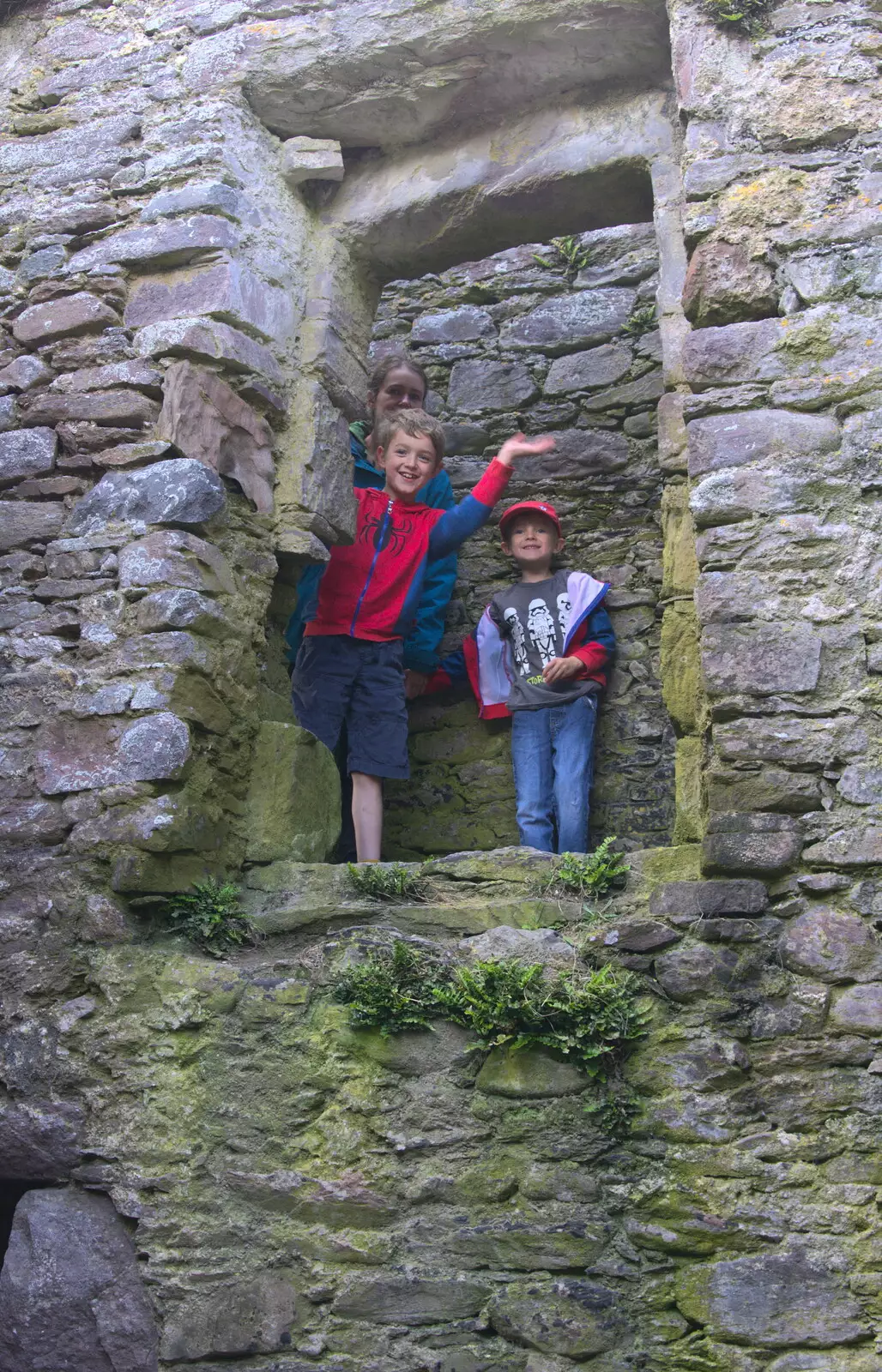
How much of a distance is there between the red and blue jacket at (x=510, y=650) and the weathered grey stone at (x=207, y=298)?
136 centimetres

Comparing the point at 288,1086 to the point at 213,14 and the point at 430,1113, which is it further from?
the point at 213,14

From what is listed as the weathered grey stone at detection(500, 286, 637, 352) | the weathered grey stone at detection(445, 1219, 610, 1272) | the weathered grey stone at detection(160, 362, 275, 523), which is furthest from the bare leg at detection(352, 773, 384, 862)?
the weathered grey stone at detection(500, 286, 637, 352)

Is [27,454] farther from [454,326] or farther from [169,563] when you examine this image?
[454,326]

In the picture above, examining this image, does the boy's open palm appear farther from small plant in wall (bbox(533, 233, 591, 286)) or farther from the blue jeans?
small plant in wall (bbox(533, 233, 591, 286))

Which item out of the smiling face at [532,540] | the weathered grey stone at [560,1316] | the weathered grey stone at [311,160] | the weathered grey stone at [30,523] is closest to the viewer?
the weathered grey stone at [560,1316]

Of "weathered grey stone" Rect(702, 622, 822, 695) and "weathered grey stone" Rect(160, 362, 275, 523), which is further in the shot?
"weathered grey stone" Rect(160, 362, 275, 523)

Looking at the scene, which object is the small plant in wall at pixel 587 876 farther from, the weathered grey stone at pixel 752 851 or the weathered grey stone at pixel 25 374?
the weathered grey stone at pixel 25 374

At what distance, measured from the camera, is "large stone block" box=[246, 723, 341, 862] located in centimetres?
334

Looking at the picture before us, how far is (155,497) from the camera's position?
10.9 feet

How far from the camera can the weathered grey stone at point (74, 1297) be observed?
2.68 metres

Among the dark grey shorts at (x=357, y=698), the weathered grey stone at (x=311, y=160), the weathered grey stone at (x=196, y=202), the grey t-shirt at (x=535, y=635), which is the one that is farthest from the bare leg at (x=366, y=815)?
the weathered grey stone at (x=311, y=160)

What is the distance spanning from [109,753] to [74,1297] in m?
1.24

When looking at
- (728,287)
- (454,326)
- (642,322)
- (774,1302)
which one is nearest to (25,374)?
(728,287)

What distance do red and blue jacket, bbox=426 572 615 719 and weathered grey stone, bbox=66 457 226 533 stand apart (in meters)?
1.38
